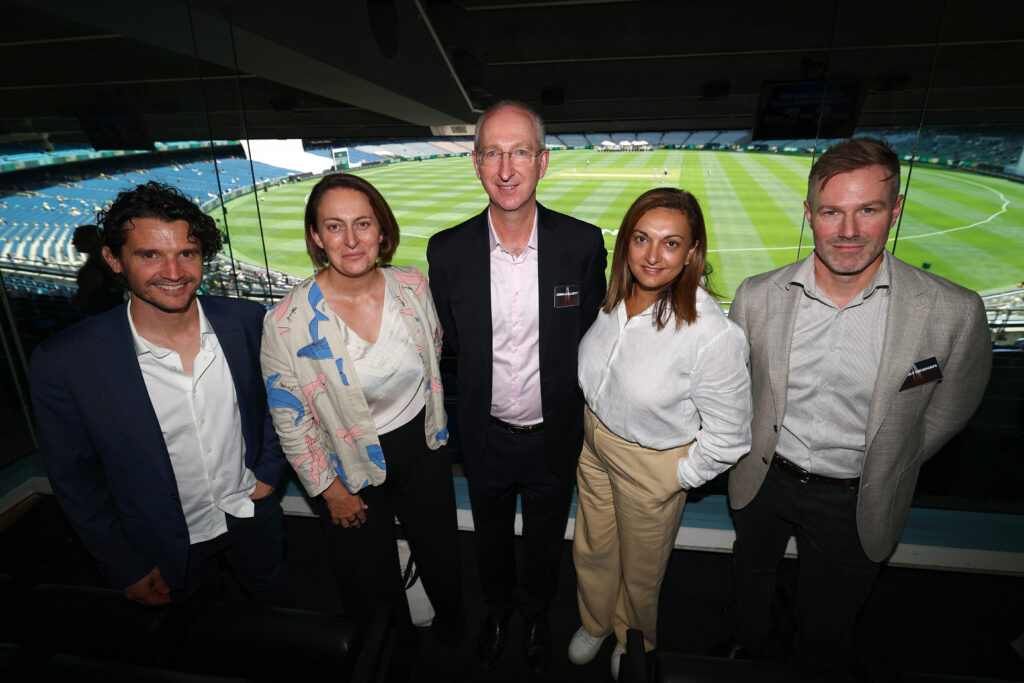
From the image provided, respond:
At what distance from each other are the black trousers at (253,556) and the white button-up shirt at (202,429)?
70 mm

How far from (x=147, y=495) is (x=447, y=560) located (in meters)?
1.17

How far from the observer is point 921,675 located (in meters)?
0.94

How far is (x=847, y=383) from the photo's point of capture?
4.83 ft

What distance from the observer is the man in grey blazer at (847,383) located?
1348 mm

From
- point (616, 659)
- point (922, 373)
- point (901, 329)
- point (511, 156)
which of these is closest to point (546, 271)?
point (511, 156)

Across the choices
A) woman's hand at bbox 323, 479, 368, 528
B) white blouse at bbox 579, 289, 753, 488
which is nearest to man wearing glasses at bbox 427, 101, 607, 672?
white blouse at bbox 579, 289, 753, 488

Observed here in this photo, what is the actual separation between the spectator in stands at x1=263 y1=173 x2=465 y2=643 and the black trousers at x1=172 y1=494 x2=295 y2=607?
261mm

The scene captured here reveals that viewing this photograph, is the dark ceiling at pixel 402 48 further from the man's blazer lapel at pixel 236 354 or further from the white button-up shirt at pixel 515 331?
the white button-up shirt at pixel 515 331

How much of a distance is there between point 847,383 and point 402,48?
8441 millimetres

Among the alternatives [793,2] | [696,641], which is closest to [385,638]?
[696,641]

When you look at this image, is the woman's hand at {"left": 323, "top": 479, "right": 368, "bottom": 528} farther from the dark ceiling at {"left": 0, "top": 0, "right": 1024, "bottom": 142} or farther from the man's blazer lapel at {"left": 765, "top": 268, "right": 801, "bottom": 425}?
the dark ceiling at {"left": 0, "top": 0, "right": 1024, "bottom": 142}

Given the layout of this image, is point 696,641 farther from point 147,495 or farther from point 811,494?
point 147,495

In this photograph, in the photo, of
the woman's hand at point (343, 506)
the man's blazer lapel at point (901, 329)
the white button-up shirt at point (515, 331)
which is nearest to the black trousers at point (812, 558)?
the man's blazer lapel at point (901, 329)

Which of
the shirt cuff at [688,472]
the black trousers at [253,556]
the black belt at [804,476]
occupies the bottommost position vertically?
the black trousers at [253,556]
